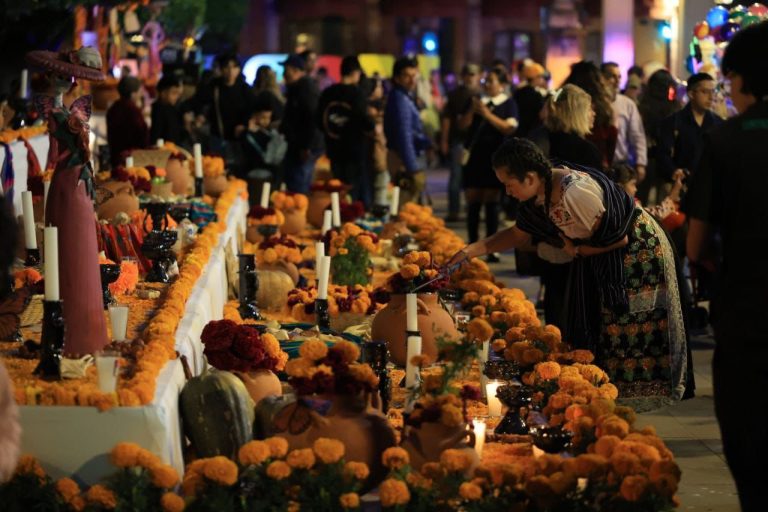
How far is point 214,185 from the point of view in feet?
37.2

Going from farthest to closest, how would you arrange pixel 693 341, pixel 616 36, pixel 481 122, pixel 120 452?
pixel 616 36 < pixel 481 122 < pixel 693 341 < pixel 120 452

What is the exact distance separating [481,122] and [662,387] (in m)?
6.85

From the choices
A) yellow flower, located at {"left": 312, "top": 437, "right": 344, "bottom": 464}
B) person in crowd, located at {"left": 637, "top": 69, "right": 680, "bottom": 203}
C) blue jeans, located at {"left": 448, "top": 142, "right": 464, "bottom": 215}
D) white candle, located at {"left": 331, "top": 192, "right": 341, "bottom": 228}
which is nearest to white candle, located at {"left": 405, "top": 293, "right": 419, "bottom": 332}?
yellow flower, located at {"left": 312, "top": 437, "right": 344, "bottom": 464}

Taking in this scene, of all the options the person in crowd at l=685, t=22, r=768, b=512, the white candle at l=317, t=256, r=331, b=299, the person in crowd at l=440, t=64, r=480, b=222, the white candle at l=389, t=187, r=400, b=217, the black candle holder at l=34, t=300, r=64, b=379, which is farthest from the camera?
the person in crowd at l=440, t=64, r=480, b=222

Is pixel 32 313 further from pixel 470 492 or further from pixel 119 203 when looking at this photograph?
pixel 470 492

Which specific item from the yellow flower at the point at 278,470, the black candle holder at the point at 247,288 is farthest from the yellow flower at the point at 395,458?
the black candle holder at the point at 247,288

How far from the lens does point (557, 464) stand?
448cm

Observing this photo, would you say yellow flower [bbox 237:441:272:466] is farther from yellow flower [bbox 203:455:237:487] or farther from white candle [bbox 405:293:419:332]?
white candle [bbox 405:293:419:332]

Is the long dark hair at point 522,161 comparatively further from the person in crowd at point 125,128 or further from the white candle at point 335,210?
the person in crowd at point 125,128

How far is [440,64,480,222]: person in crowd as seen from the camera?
16.0 m

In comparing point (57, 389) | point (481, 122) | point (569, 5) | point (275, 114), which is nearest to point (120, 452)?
point (57, 389)

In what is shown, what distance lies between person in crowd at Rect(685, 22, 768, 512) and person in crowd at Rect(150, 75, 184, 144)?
10.2 meters

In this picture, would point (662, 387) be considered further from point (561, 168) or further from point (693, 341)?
point (693, 341)

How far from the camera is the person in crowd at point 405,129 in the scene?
13.5m
